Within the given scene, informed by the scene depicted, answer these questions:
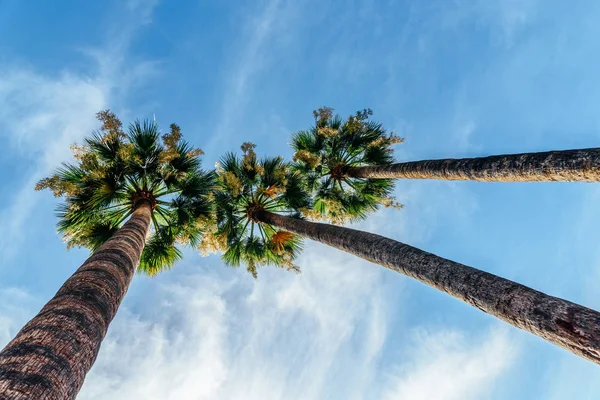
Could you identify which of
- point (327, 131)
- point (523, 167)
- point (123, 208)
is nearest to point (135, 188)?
point (123, 208)

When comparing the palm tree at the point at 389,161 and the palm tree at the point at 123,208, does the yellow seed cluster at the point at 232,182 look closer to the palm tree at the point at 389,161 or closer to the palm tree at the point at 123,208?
the palm tree at the point at 123,208

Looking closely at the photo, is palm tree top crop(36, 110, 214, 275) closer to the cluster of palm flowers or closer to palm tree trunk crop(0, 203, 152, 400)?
the cluster of palm flowers

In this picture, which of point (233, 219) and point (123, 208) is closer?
point (123, 208)

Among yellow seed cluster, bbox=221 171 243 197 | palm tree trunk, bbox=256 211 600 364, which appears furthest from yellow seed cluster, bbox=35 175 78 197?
palm tree trunk, bbox=256 211 600 364

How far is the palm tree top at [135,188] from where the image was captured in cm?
955

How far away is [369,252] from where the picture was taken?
7188mm

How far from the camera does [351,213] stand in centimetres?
1351

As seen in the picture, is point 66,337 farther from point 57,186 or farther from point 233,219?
point 233,219

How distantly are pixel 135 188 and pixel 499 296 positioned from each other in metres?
8.90

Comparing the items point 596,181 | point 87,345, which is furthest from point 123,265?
point 596,181

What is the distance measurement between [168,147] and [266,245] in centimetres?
455

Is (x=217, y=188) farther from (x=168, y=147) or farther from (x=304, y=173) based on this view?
(x=304, y=173)

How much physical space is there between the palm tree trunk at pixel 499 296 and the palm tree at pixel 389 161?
68.5 inches

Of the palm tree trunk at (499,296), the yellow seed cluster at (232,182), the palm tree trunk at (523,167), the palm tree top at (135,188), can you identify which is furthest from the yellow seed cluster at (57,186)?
the palm tree trunk at (523,167)
